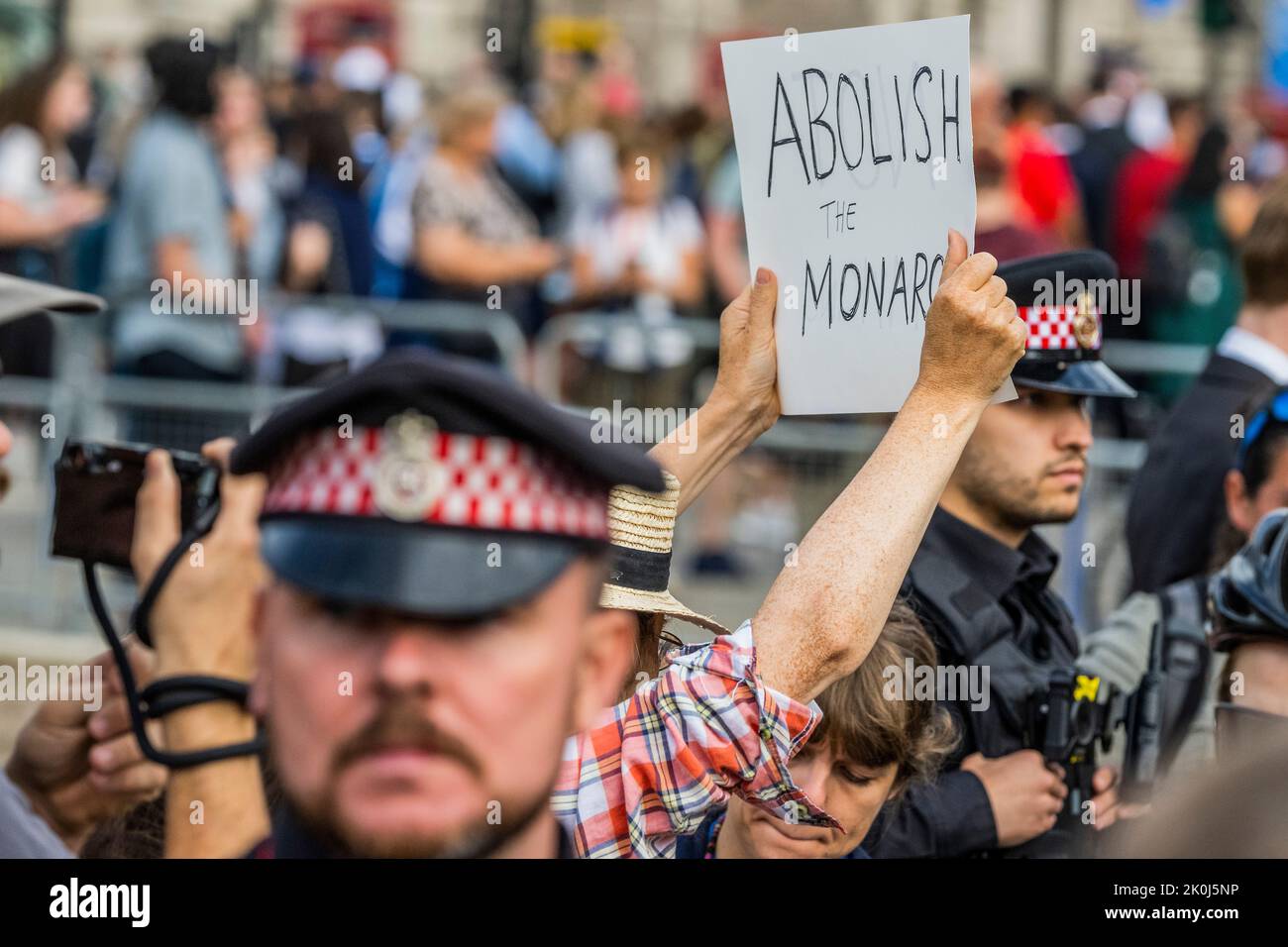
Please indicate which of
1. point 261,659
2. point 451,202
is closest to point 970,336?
point 261,659

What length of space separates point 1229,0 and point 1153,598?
→ 14284 millimetres

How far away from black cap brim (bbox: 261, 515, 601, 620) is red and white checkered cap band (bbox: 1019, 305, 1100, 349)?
8.35 ft

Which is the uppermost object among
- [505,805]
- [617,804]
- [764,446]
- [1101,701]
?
[505,805]

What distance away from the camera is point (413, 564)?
1732mm

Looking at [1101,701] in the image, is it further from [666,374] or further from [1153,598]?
[666,374]

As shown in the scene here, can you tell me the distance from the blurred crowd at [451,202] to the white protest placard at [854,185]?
12.5 ft

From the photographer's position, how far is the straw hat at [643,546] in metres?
3.01

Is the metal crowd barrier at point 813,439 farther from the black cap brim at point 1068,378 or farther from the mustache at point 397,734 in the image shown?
the mustache at point 397,734

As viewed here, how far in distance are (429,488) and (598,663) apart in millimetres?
243

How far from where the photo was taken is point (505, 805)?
1756 millimetres

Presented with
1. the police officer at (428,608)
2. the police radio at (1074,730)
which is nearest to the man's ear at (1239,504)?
the police radio at (1074,730)

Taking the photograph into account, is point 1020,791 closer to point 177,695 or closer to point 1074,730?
point 1074,730

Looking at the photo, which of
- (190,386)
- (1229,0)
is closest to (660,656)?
(190,386)

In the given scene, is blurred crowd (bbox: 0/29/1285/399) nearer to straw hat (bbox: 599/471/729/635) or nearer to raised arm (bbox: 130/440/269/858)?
straw hat (bbox: 599/471/729/635)
